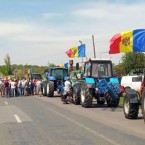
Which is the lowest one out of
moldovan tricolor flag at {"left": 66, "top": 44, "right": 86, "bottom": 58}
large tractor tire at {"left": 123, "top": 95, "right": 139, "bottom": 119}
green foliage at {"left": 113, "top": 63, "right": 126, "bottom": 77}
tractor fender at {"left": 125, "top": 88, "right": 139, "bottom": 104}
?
large tractor tire at {"left": 123, "top": 95, "right": 139, "bottom": 119}

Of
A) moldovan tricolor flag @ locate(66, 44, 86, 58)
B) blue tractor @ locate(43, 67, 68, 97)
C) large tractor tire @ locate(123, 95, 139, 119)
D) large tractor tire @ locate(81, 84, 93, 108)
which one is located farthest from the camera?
moldovan tricolor flag @ locate(66, 44, 86, 58)

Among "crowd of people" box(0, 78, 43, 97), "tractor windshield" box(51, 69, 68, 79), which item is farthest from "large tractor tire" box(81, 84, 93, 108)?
"crowd of people" box(0, 78, 43, 97)

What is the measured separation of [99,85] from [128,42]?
2670mm

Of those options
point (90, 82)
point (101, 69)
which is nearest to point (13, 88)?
point (101, 69)

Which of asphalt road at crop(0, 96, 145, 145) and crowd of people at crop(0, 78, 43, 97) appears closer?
asphalt road at crop(0, 96, 145, 145)

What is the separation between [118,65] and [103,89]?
39.2m

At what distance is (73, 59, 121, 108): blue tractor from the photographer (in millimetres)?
20750

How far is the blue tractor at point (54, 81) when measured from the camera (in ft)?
105

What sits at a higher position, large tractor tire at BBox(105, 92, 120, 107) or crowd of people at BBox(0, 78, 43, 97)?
crowd of people at BBox(0, 78, 43, 97)

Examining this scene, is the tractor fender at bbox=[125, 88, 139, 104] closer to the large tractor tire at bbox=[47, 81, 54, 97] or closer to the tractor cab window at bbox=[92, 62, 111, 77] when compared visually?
the tractor cab window at bbox=[92, 62, 111, 77]

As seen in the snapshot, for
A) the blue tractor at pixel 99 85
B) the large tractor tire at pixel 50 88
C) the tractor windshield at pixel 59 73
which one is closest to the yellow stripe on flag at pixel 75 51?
the tractor windshield at pixel 59 73

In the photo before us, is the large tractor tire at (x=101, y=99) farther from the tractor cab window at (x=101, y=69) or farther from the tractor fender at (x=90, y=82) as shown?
the tractor cab window at (x=101, y=69)

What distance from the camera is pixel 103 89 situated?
21.1 m

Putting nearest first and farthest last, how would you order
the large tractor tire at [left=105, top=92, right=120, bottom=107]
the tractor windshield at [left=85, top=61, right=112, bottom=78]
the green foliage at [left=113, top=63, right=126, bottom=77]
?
the large tractor tire at [left=105, top=92, right=120, bottom=107], the tractor windshield at [left=85, top=61, right=112, bottom=78], the green foliage at [left=113, top=63, right=126, bottom=77]
